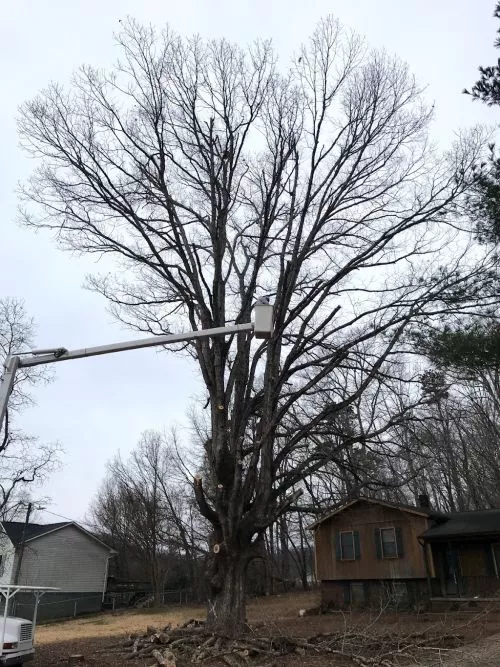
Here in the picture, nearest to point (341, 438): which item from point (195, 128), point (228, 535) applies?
point (228, 535)

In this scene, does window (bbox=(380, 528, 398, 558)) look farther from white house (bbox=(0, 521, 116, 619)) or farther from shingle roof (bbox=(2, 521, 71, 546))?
shingle roof (bbox=(2, 521, 71, 546))

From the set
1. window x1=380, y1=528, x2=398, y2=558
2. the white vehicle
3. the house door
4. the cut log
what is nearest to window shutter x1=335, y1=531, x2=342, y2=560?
window x1=380, y1=528, x2=398, y2=558

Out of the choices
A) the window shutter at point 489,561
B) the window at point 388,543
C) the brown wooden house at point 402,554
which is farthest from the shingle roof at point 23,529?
the window shutter at point 489,561

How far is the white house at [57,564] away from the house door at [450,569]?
23.8 meters

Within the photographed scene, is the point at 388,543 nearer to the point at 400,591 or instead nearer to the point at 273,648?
the point at 400,591

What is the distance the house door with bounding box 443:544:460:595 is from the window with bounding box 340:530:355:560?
14.4ft

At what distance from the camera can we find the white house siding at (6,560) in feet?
116

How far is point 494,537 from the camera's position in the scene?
75.6ft

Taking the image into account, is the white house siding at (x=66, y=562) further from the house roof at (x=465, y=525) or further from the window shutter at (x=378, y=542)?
the house roof at (x=465, y=525)

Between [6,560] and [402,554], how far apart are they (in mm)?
25745

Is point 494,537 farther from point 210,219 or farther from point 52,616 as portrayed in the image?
point 52,616

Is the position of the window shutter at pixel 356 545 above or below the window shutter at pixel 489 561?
above

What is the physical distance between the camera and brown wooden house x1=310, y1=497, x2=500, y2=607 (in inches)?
935

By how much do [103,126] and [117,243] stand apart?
10.8 feet
